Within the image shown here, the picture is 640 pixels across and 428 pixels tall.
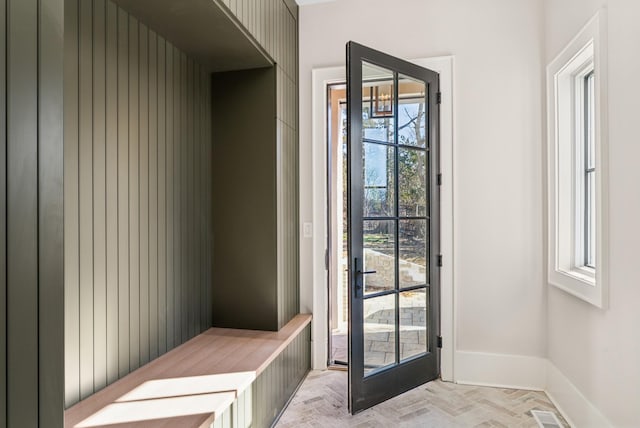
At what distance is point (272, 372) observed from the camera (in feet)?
7.14

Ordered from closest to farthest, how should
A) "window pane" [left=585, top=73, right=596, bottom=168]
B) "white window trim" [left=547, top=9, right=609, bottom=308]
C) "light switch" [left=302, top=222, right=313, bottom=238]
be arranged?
"white window trim" [left=547, top=9, right=609, bottom=308] → "window pane" [left=585, top=73, right=596, bottom=168] → "light switch" [left=302, top=222, right=313, bottom=238]

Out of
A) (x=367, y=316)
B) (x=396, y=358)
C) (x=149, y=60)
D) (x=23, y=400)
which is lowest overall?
(x=396, y=358)

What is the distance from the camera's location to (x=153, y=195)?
79.0 inches

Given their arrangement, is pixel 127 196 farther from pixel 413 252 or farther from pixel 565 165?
pixel 565 165

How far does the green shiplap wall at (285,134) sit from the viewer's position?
2.40 metres

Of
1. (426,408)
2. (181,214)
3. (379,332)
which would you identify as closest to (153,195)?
(181,214)

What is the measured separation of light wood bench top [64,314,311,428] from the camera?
4.62ft

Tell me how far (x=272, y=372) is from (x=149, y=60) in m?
1.80

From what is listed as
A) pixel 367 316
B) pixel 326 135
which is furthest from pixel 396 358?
pixel 326 135

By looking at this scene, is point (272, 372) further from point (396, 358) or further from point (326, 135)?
point (326, 135)

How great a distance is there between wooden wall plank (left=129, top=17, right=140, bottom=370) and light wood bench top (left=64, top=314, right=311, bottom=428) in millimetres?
173

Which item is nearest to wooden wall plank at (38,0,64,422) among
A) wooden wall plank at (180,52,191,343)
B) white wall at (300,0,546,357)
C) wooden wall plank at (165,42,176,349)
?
wooden wall plank at (165,42,176,349)

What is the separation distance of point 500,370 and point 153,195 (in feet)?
8.17

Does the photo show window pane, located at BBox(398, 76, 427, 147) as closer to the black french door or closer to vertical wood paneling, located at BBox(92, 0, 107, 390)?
the black french door
